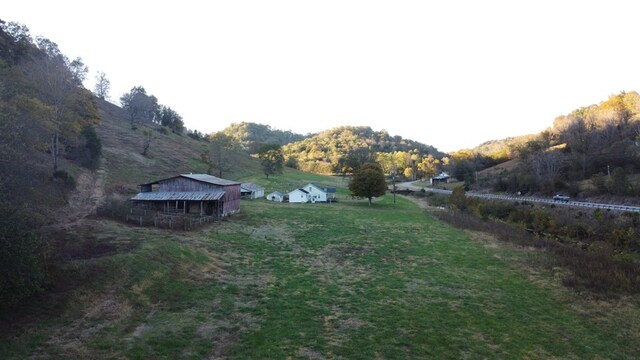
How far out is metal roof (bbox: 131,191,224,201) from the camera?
42562mm

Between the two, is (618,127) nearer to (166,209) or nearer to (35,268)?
(166,209)

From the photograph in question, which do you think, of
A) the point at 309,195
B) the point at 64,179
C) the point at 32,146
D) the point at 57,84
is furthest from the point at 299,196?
the point at 32,146

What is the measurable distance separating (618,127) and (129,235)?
319 ft

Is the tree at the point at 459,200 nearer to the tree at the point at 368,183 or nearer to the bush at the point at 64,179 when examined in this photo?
the tree at the point at 368,183

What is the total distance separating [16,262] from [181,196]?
30147 millimetres

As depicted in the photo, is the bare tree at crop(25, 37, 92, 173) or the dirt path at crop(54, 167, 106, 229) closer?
the dirt path at crop(54, 167, 106, 229)

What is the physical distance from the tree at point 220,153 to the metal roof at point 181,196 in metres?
35.3

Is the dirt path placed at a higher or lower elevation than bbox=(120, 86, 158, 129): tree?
lower

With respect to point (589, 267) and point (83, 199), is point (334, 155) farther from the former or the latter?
point (589, 267)

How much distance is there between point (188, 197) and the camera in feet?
143

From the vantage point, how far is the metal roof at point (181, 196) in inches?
1676

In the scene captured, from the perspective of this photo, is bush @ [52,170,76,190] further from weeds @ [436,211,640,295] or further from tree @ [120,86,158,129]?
tree @ [120,86,158,129]

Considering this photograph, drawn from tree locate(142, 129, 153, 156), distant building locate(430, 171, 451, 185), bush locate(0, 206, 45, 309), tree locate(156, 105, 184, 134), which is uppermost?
tree locate(156, 105, 184, 134)

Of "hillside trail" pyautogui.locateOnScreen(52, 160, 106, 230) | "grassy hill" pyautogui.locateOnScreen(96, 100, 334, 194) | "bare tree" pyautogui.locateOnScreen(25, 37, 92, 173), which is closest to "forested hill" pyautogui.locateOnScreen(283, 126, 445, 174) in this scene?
"grassy hill" pyautogui.locateOnScreen(96, 100, 334, 194)
